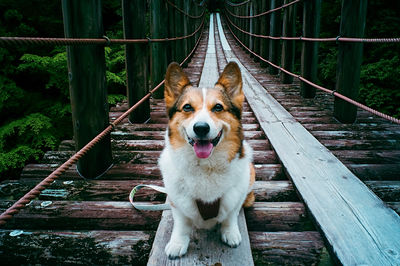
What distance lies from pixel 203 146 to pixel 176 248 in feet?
1.78

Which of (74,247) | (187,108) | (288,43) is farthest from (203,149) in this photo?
(288,43)

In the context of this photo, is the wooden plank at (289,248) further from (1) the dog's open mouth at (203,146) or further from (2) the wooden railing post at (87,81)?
(2) the wooden railing post at (87,81)

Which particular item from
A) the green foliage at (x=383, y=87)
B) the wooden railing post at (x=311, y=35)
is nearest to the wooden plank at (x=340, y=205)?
the wooden railing post at (x=311, y=35)

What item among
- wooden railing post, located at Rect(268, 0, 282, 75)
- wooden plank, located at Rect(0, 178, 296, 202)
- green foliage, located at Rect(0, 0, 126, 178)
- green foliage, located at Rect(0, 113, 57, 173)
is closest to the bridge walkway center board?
wooden plank, located at Rect(0, 178, 296, 202)

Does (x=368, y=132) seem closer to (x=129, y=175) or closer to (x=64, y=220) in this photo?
(x=129, y=175)

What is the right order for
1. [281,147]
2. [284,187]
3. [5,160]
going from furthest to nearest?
[5,160]
[281,147]
[284,187]

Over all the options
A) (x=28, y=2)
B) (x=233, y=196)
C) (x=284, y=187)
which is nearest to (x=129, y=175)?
(x=233, y=196)

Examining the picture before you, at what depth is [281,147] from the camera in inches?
98.7

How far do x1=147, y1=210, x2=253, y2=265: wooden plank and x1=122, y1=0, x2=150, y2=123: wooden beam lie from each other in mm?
2012

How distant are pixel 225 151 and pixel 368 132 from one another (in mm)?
2073

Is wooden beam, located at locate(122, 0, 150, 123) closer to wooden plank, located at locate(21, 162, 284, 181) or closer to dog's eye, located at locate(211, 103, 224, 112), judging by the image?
wooden plank, located at locate(21, 162, 284, 181)

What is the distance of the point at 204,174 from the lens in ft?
4.94

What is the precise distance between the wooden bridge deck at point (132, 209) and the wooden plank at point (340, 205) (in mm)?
84

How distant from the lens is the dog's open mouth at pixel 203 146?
4.85 feet
